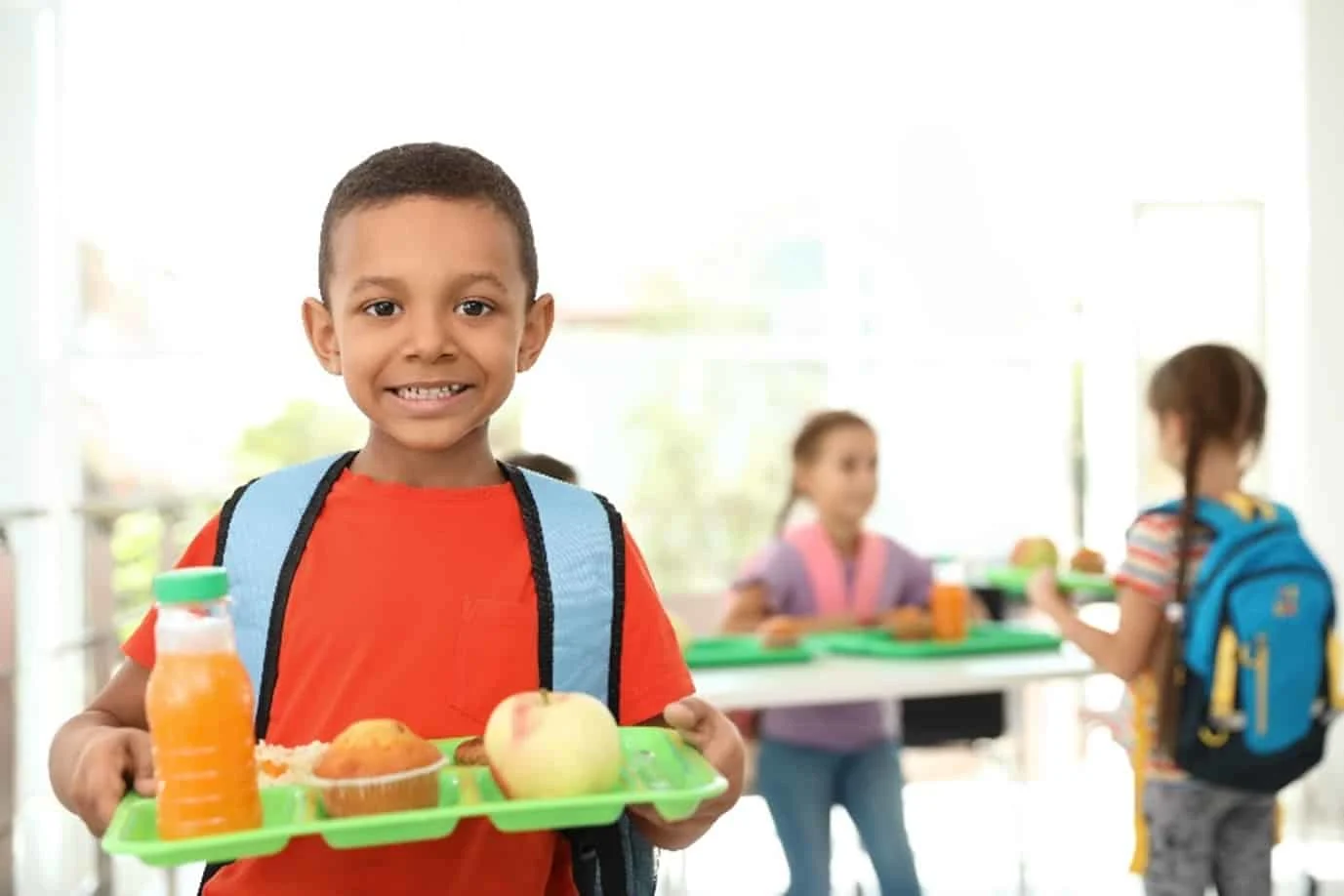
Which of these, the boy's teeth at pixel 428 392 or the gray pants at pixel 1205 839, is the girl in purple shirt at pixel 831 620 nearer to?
the gray pants at pixel 1205 839

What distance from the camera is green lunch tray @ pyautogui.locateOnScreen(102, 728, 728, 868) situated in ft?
3.21

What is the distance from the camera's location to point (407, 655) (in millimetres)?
1237

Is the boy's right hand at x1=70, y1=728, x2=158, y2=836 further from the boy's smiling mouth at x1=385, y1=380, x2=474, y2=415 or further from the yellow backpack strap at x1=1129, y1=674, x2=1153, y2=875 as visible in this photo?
the yellow backpack strap at x1=1129, y1=674, x2=1153, y2=875

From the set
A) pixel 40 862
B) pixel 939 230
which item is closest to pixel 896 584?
pixel 939 230

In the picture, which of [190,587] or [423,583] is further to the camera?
[423,583]

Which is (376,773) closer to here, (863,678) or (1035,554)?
(863,678)

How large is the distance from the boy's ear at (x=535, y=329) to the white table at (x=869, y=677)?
1.35m

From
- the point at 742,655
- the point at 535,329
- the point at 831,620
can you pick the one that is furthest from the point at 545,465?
the point at 535,329

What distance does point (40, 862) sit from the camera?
14.5 feet

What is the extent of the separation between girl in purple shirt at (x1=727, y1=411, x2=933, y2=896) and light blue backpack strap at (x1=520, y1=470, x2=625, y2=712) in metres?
1.81

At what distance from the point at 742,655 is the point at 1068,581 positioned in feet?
3.27

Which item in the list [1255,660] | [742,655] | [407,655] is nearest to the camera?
[407,655]

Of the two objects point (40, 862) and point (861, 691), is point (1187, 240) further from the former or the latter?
point (40, 862)

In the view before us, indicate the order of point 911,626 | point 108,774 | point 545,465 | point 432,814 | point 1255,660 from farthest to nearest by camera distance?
point 911,626, point 545,465, point 1255,660, point 108,774, point 432,814
